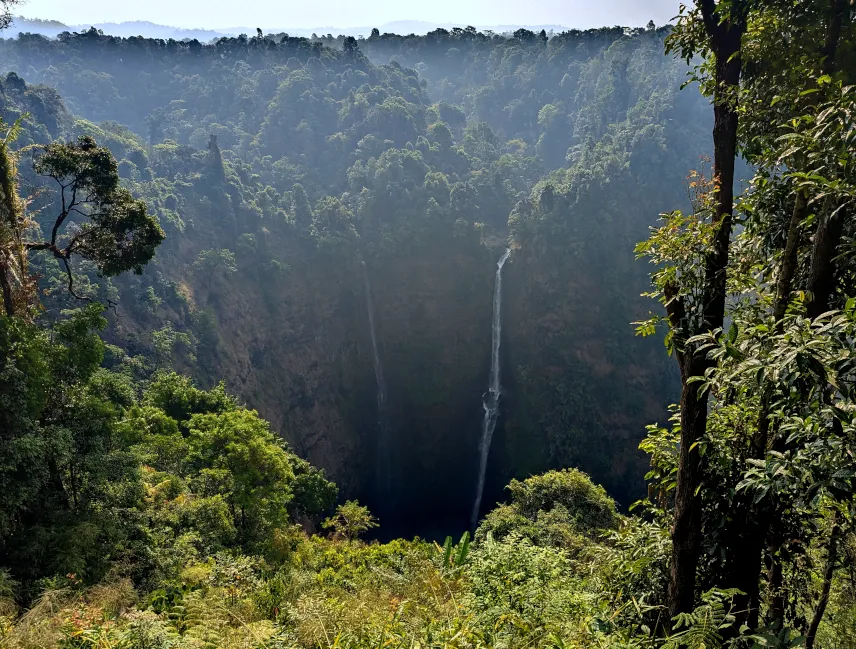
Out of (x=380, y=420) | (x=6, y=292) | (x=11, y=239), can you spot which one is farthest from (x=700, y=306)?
(x=380, y=420)

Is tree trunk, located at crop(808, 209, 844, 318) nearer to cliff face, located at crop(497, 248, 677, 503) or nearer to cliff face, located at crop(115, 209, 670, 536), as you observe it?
cliff face, located at crop(115, 209, 670, 536)

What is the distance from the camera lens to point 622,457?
120ft

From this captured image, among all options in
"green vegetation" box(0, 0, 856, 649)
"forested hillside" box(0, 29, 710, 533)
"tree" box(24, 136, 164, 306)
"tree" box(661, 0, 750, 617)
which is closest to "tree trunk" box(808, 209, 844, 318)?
"green vegetation" box(0, 0, 856, 649)

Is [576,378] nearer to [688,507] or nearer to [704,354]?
[688,507]

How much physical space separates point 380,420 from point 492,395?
929 centimetres

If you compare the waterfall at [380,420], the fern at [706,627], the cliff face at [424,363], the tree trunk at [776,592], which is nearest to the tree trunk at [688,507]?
the fern at [706,627]

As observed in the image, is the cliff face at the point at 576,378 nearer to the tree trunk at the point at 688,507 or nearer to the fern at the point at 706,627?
the tree trunk at the point at 688,507

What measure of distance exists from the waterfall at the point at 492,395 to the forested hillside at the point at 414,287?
62 centimetres

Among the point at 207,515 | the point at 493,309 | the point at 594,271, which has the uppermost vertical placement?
the point at 594,271

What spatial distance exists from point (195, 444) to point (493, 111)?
242 feet

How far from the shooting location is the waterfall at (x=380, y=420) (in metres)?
39.5

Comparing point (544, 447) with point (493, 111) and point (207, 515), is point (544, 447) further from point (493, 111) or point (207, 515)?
point (493, 111)

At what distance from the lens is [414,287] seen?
4394 centimetres

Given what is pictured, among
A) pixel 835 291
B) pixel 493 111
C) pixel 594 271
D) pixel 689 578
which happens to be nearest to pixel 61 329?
pixel 689 578
